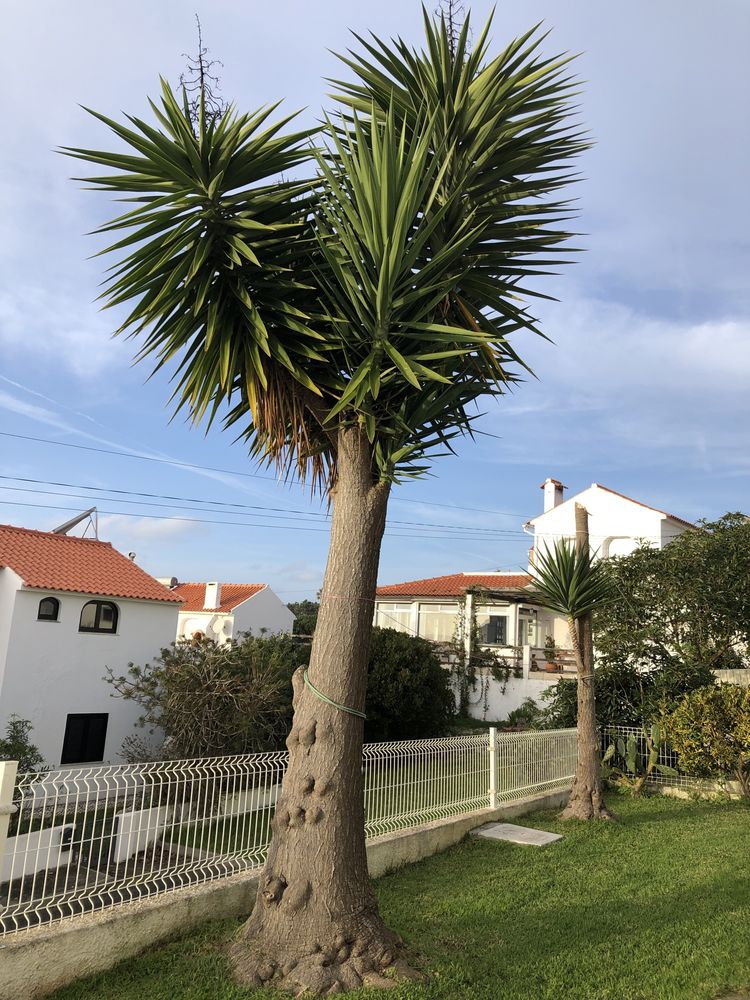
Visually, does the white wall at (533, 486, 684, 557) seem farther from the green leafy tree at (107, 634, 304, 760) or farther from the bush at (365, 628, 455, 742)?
the green leafy tree at (107, 634, 304, 760)

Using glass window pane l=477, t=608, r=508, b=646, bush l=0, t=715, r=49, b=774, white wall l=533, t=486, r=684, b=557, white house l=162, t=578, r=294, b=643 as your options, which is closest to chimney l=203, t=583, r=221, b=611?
white house l=162, t=578, r=294, b=643

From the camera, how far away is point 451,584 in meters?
32.2

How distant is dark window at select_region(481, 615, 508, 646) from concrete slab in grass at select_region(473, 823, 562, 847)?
19.7 metres

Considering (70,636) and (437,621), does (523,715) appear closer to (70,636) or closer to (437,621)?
(437,621)

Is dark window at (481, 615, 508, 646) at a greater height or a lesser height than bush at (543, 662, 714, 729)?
greater

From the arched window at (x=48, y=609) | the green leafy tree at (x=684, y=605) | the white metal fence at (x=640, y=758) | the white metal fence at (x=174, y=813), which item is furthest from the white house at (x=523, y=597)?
the white metal fence at (x=174, y=813)

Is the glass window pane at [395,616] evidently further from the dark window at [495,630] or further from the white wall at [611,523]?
the white wall at [611,523]

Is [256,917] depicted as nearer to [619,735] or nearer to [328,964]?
[328,964]

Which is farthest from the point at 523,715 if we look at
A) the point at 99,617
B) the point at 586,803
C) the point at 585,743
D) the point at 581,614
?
the point at 99,617

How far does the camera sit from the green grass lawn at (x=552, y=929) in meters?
4.91

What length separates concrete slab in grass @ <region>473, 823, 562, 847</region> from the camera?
31.5 ft

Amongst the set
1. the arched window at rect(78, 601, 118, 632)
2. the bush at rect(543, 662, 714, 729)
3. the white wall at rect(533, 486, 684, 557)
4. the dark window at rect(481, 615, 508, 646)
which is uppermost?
the white wall at rect(533, 486, 684, 557)

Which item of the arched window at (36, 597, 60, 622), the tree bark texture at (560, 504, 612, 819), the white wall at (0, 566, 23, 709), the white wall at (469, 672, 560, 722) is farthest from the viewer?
the white wall at (469, 672, 560, 722)

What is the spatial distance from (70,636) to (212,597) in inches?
465
